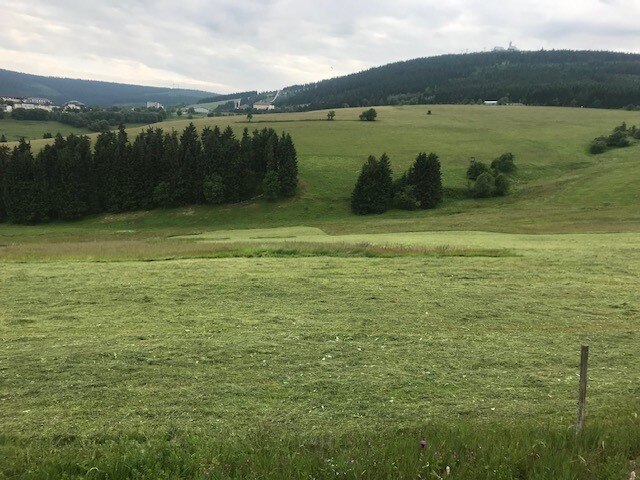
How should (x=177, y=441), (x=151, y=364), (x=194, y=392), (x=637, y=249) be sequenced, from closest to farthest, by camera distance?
(x=177, y=441), (x=194, y=392), (x=151, y=364), (x=637, y=249)

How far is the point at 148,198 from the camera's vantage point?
3142 inches

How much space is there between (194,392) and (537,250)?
69.9 ft

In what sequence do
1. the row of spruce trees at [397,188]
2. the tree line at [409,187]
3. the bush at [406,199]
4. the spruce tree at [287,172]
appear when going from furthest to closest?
the spruce tree at [287,172] → the bush at [406,199] → the tree line at [409,187] → the row of spruce trees at [397,188]

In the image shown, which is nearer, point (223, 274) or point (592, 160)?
point (223, 274)

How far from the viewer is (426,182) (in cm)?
7638

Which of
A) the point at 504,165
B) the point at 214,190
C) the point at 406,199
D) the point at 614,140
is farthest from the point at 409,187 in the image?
the point at 614,140

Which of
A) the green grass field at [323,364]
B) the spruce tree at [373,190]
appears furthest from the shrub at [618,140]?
the green grass field at [323,364]

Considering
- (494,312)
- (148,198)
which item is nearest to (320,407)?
(494,312)

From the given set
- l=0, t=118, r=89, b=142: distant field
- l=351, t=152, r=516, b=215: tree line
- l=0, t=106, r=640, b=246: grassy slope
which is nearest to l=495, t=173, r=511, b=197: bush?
l=351, t=152, r=516, b=215: tree line

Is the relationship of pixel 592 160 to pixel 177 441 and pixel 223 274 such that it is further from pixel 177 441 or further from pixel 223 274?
pixel 177 441

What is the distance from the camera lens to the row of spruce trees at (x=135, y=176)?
7631 centimetres

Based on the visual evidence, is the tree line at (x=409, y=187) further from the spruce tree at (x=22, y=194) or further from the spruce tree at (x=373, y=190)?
the spruce tree at (x=22, y=194)

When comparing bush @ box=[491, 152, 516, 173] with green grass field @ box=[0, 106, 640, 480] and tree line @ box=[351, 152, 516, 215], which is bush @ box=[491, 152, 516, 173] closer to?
tree line @ box=[351, 152, 516, 215]

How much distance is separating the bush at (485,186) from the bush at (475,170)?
5.77m
